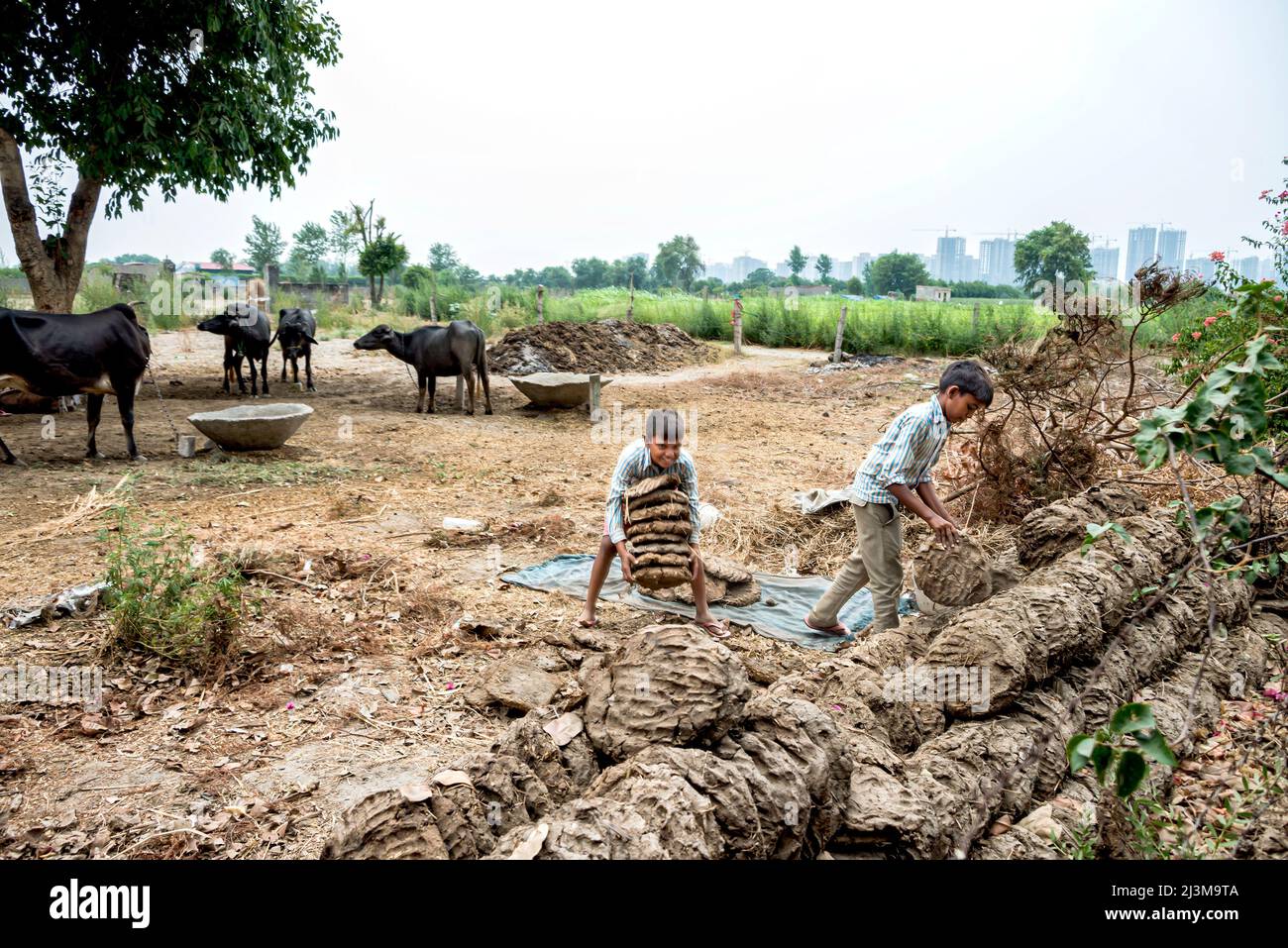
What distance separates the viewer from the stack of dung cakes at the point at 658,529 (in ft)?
12.9

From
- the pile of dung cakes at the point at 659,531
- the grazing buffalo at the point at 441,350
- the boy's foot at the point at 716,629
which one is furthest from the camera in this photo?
the grazing buffalo at the point at 441,350

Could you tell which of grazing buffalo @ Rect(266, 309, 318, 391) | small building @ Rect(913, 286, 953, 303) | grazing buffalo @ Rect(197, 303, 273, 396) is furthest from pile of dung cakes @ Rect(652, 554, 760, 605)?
small building @ Rect(913, 286, 953, 303)

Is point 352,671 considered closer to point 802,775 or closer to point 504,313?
point 802,775

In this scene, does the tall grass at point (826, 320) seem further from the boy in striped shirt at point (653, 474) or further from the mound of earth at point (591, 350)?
the boy in striped shirt at point (653, 474)

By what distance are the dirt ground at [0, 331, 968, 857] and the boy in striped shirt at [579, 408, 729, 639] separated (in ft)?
1.88

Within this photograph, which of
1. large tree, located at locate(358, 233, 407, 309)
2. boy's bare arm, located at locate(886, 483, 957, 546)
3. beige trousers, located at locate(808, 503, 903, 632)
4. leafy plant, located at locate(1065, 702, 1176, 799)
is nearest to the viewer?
leafy plant, located at locate(1065, 702, 1176, 799)

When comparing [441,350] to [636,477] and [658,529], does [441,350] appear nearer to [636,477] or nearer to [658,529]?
[636,477]

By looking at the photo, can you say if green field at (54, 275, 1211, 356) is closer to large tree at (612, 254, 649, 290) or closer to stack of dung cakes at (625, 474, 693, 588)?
stack of dung cakes at (625, 474, 693, 588)

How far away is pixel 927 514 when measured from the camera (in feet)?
13.9

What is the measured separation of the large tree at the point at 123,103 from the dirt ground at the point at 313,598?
8.08 ft

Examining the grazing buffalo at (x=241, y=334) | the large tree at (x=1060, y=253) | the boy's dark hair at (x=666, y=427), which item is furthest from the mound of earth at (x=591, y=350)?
the large tree at (x=1060, y=253)

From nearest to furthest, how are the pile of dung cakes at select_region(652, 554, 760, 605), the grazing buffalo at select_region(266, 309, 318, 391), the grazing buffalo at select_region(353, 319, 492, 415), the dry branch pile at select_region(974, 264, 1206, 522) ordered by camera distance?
1. the dry branch pile at select_region(974, 264, 1206, 522)
2. the pile of dung cakes at select_region(652, 554, 760, 605)
3. the grazing buffalo at select_region(353, 319, 492, 415)
4. the grazing buffalo at select_region(266, 309, 318, 391)

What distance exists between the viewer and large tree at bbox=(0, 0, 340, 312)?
994 centimetres

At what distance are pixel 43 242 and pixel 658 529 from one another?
10742 millimetres
